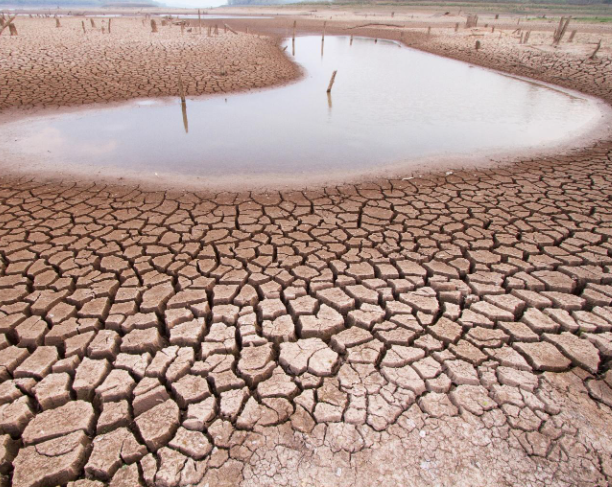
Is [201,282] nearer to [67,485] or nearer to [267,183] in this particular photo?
[67,485]

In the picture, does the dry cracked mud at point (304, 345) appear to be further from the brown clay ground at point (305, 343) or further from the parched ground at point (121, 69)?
the parched ground at point (121, 69)

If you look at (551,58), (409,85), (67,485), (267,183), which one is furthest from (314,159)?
(551,58)

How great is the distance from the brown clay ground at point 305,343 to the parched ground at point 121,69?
6.30 meters

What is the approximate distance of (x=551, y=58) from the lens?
1415 centimetres

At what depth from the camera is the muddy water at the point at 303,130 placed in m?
5.85

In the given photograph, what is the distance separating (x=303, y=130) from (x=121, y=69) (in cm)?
705

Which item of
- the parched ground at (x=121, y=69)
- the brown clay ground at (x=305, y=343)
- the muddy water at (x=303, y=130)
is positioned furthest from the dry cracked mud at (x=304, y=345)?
the parched ground at (x=121, y=69)

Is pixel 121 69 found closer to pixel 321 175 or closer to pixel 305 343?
pixel 321 175

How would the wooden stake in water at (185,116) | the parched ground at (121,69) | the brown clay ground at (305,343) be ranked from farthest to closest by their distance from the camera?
1. the parched ground at (121,69)
2. the wooden stake in water at (185,116)
3. the brown clay ground at (305,343)

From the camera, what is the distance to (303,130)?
7512 millimetres

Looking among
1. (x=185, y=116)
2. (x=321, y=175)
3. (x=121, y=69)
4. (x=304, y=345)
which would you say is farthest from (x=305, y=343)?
(x=121, y=69)

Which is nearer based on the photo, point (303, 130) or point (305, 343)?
point (305, 343)

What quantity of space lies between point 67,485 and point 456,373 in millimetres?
2170

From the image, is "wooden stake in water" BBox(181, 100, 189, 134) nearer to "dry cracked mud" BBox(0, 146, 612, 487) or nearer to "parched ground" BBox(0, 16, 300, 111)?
"parched ground" BBox(0, 16, 300, 111)
